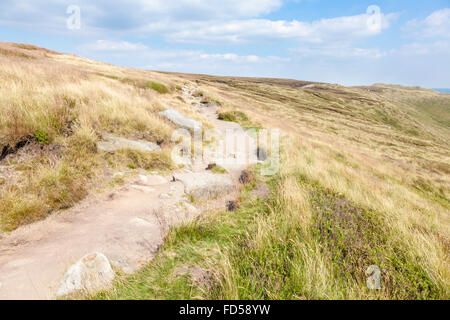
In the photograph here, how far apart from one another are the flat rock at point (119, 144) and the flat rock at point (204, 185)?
1872 mm

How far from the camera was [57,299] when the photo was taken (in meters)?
2.80

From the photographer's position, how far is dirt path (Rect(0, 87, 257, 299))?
3143 millimetres

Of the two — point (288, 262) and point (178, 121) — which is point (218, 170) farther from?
point (288, 262)

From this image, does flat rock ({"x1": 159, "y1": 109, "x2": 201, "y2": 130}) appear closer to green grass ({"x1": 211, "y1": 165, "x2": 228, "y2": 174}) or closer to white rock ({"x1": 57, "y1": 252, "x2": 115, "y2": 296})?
green grass ({"x1": 211, "y1": 165, "x2": 228, "y2": 174})

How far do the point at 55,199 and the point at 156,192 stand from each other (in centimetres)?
231

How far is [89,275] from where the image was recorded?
310 centimetres

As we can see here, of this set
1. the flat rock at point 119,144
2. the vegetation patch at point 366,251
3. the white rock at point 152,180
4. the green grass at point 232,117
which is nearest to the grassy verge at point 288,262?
the vegetation patch at point 366,251

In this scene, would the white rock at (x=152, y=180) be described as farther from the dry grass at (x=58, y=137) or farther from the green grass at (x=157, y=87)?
the green grass at (x=157, y=87)

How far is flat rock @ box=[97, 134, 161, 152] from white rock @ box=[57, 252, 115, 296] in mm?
4553

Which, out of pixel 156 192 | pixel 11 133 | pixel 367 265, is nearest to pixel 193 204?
pixel 156 192

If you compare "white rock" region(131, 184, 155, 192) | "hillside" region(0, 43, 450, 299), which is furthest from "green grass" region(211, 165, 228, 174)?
"white rock" region(131, 184, 155, 192)

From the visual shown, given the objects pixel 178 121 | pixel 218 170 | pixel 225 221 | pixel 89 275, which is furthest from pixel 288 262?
pixel 178 121
